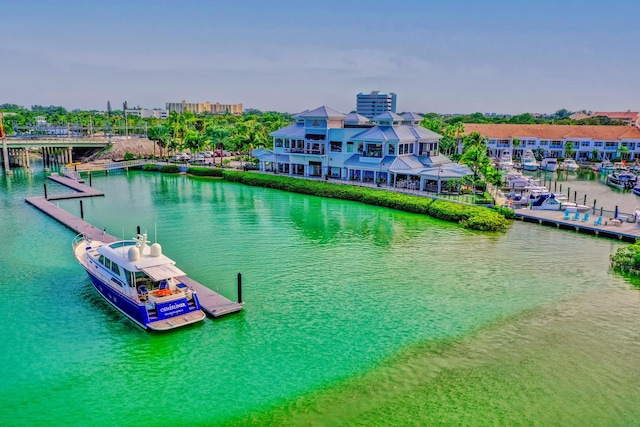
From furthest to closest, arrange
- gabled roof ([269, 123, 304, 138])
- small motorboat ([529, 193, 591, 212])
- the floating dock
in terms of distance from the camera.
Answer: gabled roof ([269, 123, 304, 138])
small motorboat ([529, 193, 591, 212])
the floating dock

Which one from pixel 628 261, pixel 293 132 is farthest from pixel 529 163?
pixel 628 261

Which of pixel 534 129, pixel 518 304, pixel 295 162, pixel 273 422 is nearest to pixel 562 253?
pixel 518 304

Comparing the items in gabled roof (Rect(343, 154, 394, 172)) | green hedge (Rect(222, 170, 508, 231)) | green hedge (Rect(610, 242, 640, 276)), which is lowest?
green hedge (Rect(610, 242, 640, 276))

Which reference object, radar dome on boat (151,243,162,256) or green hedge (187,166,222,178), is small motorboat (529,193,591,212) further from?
green hedge (187,166,222,178)

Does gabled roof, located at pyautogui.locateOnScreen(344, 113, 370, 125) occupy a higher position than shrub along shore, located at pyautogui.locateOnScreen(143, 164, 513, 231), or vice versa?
gabled roof, located at pyautogui.locateOnScreen(344, 113, 370, 125)

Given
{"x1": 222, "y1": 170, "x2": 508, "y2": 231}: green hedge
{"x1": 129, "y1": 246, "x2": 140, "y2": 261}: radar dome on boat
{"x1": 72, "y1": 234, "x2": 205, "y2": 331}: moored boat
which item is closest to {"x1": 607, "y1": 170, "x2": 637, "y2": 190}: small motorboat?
{"x1": 222, "y1": 170, "x2": 508, "y2": 231}: green hedge

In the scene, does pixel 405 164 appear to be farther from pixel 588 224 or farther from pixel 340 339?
pixel 340 339

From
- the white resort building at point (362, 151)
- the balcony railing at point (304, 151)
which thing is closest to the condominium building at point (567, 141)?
the white resort building at point (362, 151)

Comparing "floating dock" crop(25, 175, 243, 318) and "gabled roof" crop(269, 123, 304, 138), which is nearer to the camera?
"floating dock" crop(25, 175, 243, 318)
